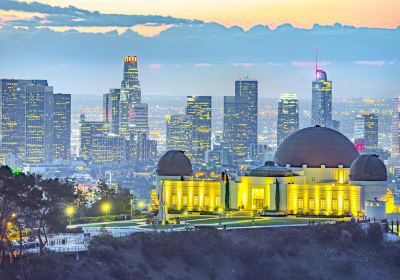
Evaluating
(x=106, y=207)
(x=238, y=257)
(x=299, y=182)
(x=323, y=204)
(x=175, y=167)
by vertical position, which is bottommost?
(x=238, y=257)

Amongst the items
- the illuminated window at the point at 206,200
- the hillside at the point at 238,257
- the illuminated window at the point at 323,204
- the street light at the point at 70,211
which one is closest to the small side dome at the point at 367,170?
the illuminated window at the point at 323,204

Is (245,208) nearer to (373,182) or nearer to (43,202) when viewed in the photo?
(373,182)

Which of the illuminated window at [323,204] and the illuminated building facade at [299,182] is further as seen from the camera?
the illuminated window at [323,204]

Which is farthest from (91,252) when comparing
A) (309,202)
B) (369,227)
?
(309,202)

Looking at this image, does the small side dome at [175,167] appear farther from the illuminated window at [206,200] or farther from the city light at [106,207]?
the city light at [106,207]

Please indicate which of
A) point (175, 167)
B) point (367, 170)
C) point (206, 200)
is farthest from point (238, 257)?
point (175, 167)

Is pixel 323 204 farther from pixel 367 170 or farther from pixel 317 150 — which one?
Answer: pixel 317 150
